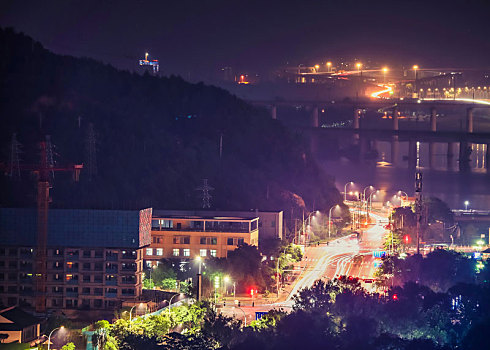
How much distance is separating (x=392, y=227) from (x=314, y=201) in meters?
7.83

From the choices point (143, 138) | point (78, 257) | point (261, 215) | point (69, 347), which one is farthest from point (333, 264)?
point (143, 138)

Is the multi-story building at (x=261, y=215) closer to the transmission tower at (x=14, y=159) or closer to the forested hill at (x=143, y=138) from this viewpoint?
the forested hill at (x=143, y=138)

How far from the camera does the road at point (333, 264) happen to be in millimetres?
29217

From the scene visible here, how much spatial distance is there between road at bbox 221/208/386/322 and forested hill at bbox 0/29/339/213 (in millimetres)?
5192

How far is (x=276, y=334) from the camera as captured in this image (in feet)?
77.1

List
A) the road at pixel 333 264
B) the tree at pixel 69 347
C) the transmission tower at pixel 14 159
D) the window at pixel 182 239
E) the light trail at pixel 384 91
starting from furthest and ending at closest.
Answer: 1. the light trail at pixel 384 91
2. the transmission tower at pixel 14 159
3. the window at pixel 182 239
4. the road at pixel 333 264
5. the tree at pixel 69 347

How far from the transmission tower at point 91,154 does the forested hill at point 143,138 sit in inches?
10.5

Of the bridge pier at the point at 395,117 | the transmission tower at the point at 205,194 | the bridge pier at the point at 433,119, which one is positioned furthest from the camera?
the bridge pier at the point at 395,117

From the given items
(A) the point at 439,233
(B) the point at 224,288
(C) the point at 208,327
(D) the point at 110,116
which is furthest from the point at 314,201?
(C) the point at 208,327

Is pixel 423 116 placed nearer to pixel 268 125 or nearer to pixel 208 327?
pixel 268 125

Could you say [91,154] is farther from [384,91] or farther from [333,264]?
[384,91]

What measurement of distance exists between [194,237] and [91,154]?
1252cm

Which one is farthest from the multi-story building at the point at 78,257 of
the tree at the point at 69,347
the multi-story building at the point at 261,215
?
the multi-story building at the point at 261,215

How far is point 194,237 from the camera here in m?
36.2
